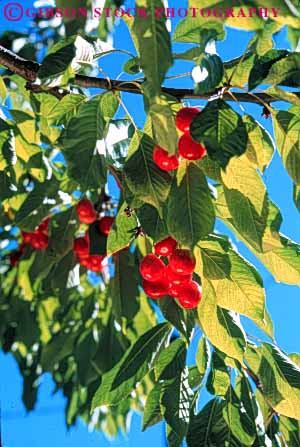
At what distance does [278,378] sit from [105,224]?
553 mm

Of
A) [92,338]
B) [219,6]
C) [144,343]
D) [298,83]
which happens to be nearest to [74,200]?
[92,338]

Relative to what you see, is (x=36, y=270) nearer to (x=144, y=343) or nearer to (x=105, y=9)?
(x=144, y=343)

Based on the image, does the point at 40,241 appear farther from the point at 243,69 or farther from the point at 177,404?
the point at 243,69

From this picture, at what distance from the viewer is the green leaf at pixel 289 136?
968mm

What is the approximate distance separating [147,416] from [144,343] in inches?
4.6

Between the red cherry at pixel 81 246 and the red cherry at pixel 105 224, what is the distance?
0.30 feet

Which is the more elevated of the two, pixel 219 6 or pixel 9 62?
pixel 219 6

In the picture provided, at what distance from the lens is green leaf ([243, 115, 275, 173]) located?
0.97 metres

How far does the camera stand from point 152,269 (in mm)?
1157

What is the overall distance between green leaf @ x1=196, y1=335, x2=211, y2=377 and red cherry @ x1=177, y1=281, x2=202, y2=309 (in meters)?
0.22

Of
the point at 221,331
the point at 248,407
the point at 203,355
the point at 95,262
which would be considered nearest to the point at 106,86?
the point at 221,331

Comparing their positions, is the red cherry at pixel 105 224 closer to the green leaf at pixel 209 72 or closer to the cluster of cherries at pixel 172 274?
the cluster of cherries at pixel 172 274

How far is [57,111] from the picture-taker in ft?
3.67

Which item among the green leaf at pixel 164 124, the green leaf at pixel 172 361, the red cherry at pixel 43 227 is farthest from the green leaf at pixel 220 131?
the red cherry at pixel 43 227
